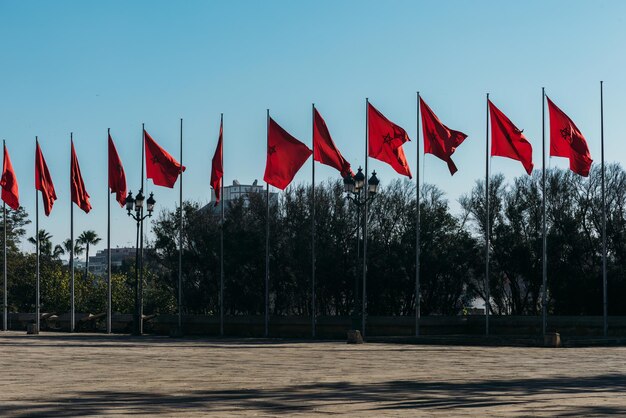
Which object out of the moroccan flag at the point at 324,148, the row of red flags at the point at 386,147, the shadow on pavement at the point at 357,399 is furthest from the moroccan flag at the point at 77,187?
the shadow on pavement at the point at 357,399

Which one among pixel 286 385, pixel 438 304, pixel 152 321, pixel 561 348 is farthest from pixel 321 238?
pixel 286 385

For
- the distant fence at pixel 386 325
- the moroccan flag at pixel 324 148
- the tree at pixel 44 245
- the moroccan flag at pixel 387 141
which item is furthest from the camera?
the tree at pixel 44 245

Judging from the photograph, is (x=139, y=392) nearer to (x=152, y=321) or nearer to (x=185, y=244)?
(x=152, y=321)

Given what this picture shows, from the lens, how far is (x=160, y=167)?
4325 cm

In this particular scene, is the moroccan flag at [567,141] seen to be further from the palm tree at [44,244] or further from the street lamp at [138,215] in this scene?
the palm tree at [44,244]

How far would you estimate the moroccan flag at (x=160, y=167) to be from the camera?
43.1 metres

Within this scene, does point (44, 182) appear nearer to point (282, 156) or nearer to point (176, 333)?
point (176, 333)

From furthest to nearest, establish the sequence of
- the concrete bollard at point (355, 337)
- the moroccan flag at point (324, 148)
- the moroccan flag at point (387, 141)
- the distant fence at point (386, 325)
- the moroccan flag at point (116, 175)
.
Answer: the moroccan flag at point (116, 175)
the distant fence at point (386, 325)
the moroccan flag at point (324, 148)
the moroccan flag at point (387, 141)
the concrete bollard at point (355, 337)

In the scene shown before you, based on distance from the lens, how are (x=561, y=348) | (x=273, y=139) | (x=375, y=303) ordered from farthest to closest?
1. (x=375, y=303)
2. (x=273, y=139)
3. (x=561, y=348)

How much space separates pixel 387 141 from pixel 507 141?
447 centimetres

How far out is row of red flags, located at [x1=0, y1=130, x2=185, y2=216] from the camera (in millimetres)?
43188

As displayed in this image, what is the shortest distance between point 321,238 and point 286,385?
4197 cm

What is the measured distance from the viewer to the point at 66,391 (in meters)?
15.6

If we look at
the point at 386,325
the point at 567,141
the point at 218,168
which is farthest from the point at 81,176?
the point at 567,141
